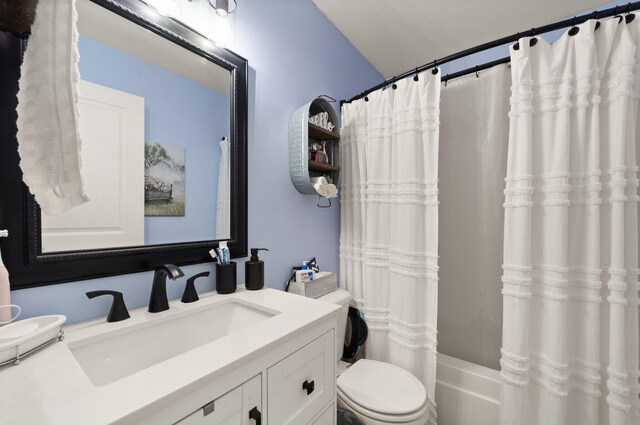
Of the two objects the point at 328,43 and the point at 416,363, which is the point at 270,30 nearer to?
the point at 328,43

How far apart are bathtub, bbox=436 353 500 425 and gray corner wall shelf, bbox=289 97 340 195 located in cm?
128

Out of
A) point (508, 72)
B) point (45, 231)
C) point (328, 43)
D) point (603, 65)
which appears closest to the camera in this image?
point (45, 231)

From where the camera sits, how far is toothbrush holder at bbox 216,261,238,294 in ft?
3.41

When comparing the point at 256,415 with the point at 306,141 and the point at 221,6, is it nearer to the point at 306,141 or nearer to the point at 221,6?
the point at 306,141

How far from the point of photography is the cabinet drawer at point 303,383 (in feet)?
2.24

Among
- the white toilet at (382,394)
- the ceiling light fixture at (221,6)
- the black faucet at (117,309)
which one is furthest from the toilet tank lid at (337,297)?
the ceiling light fixture at (221,6)

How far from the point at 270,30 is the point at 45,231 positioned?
1.26 metres

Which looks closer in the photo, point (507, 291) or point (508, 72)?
point (507, 291)

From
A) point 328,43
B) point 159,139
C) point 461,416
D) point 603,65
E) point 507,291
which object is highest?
point 328,43

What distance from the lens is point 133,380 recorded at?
499 millimetres

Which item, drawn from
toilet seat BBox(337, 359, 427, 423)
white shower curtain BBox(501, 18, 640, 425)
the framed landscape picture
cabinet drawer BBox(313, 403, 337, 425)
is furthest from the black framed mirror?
white shower curtain BBox(501, 18, 640, 425)

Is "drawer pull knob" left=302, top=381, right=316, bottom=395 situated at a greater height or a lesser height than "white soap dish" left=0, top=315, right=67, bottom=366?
lesser

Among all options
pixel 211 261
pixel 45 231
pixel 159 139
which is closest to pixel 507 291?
pixel 211 261

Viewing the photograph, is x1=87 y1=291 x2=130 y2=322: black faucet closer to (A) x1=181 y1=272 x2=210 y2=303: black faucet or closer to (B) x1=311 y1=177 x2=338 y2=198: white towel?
(A) x1=181 y1=272 x2=210 y2=303: black faucet
